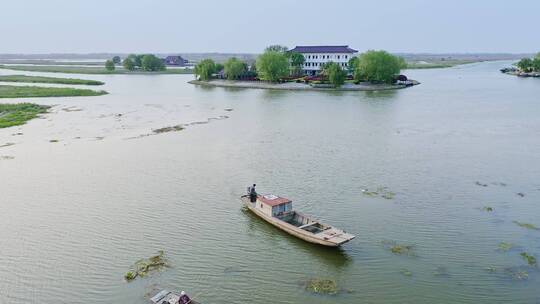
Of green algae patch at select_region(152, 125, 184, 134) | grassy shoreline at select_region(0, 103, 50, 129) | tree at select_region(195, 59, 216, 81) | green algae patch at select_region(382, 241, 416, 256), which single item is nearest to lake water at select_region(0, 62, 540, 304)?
green algae patch at select_region(382, 241, 416, 256)

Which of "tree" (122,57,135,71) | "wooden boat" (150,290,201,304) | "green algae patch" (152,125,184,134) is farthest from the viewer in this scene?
"tree" (122,57,135,71)

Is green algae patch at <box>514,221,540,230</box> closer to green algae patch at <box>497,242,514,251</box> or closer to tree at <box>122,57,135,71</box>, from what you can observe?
green algae patch at <box>497,242,514,251</box>

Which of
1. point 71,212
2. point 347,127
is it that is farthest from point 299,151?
point 71,212

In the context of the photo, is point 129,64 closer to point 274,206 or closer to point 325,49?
point 325,49

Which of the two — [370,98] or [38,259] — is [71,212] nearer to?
[38,259]

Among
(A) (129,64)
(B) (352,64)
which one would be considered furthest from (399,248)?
(A) (129,64)

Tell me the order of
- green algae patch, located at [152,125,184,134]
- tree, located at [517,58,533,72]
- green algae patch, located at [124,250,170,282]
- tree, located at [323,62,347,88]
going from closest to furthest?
1. green algae patch, located at [124,250,170,282]
2. green algae patch, located at [152,125,184,134]
3. tree, located at [323,62,347,88]
4. tree, located at [517,58,533,72]

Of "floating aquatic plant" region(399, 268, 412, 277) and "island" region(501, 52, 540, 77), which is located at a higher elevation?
"island" region(501, 52, 540, 77)
